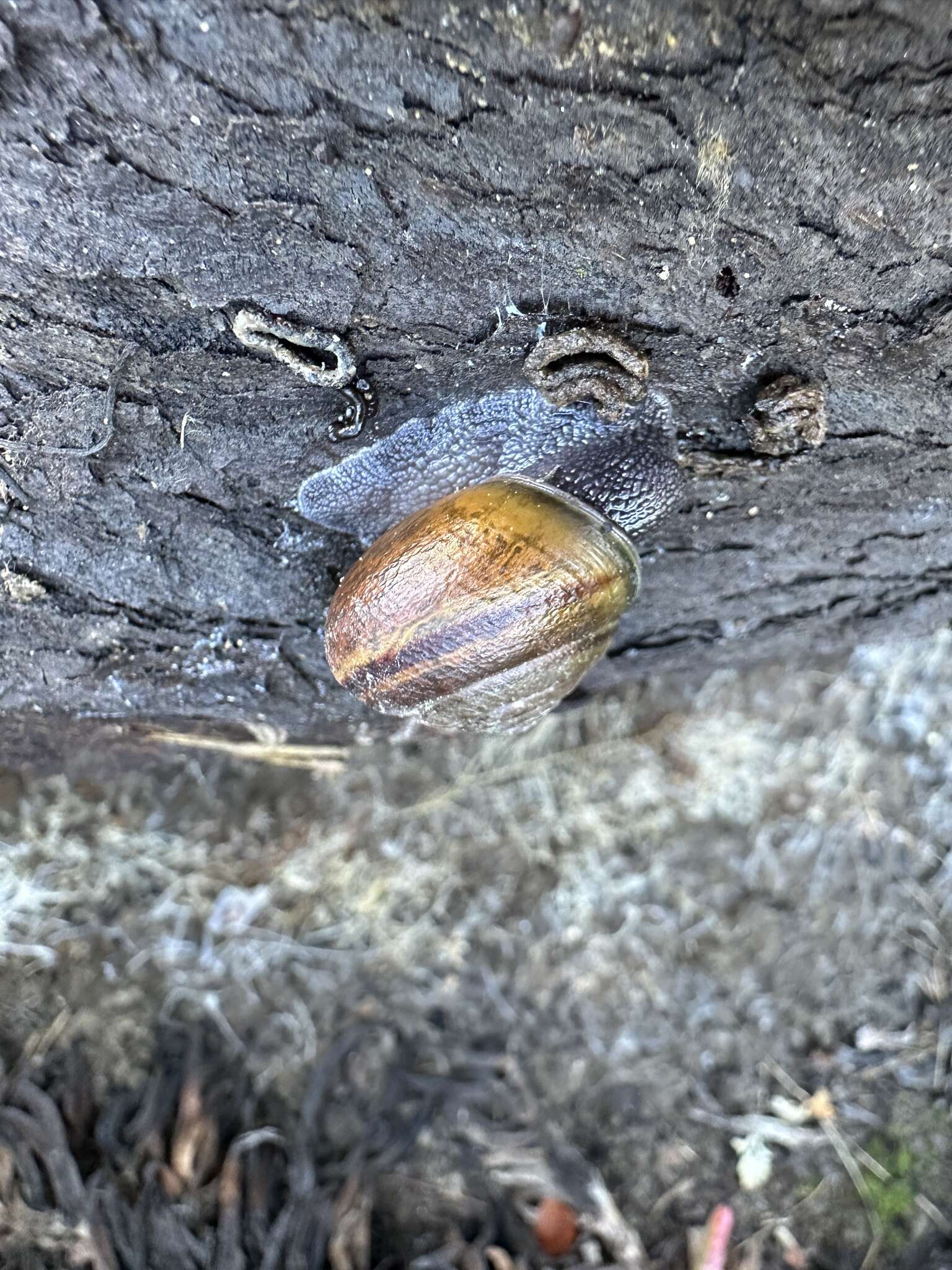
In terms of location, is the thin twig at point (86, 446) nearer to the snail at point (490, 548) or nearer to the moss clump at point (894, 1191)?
the snail at point (490, 548)

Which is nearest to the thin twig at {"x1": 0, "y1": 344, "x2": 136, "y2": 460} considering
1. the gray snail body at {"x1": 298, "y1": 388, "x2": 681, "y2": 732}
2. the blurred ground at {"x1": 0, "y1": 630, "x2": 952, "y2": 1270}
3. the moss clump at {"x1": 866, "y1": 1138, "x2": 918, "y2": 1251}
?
the gray snail body at {"x1": 298, "y1": 388, "x2": 681, "y2": 732}

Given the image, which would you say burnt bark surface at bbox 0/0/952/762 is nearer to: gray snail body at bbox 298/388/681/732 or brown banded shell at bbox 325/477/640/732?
gray snail body at bbox 298/388/681/732

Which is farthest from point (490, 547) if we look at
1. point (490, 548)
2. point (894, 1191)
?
point (894, 1191)

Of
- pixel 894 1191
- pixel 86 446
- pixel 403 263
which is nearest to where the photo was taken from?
pixel 403 263

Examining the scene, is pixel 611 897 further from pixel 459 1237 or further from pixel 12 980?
pixel 12 980

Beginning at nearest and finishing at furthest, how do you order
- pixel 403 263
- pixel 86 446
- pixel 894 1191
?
pixel 403 263
pixel 86 446
pixel 894 1191

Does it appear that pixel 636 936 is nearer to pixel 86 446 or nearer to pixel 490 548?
pixel 490 548

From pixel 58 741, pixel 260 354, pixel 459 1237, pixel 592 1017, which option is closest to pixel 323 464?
pixel 260 354
